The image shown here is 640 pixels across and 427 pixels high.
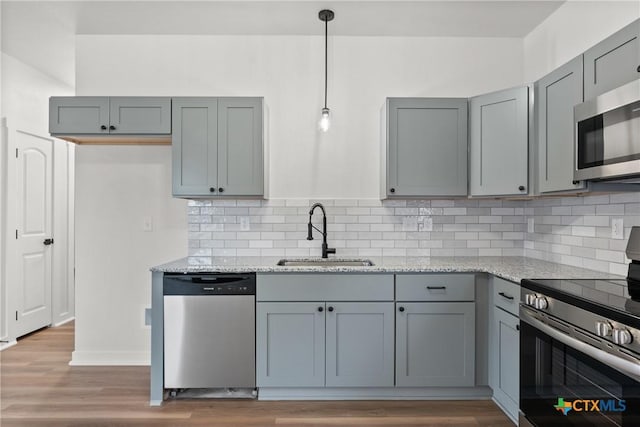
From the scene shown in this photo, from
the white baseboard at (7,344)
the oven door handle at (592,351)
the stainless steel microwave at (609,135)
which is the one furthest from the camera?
the white baseboard at (7,344)

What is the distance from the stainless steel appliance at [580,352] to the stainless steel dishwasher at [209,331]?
1.59 metres

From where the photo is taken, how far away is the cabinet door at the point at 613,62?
1.73 metres

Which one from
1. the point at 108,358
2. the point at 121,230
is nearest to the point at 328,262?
the point at 121,230

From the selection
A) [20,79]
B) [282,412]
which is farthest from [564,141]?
[20,79]

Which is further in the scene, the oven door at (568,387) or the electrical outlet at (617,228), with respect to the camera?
the electrical outlet at (617,228)

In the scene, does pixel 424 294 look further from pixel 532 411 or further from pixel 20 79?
pixel 20 79

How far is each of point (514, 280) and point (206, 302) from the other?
185 centimetres

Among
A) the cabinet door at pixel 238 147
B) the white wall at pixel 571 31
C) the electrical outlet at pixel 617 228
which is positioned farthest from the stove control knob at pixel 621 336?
the cabinet door at pixel 238 147

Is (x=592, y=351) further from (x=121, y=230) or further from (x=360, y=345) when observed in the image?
(x=121, y=230)

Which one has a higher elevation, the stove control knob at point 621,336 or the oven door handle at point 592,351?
the stove control knob at point 621,336

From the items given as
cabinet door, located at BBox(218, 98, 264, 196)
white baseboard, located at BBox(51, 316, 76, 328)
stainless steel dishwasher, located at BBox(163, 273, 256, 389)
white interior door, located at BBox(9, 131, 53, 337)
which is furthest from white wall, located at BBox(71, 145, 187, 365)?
white baseboard, located at BBox(51, 316, 76, 328)

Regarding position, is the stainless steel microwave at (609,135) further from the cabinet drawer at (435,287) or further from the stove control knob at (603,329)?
the cabinet drawer at (435,287)

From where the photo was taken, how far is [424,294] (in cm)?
254

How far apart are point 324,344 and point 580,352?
1436 mm
